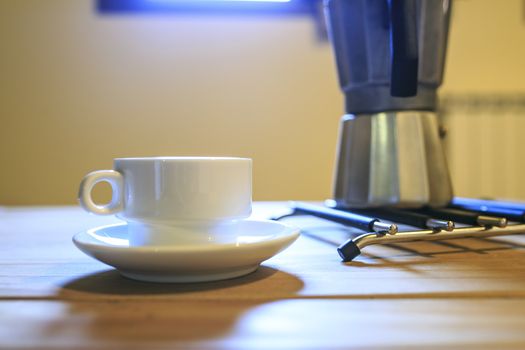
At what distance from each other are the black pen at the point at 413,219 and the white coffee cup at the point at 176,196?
0.18 m

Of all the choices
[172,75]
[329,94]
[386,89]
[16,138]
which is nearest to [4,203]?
[16,138]

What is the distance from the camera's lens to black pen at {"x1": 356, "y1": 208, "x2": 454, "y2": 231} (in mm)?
440

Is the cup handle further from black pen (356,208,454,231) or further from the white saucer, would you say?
black pen (356,208,454,231)

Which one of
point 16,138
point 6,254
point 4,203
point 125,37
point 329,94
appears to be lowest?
point 4,203

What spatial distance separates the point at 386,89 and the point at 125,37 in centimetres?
127

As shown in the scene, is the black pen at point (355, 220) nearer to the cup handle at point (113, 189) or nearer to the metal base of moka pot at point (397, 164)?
the metal base of moka pot at point (397, 164)

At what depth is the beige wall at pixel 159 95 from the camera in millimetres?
1660

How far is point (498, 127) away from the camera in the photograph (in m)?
1.70

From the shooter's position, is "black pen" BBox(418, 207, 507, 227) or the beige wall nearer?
"black pen" BBox(418, 207, 507, 227)

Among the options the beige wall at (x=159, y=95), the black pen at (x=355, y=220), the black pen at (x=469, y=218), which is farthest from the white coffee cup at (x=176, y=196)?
the beige wall at (x=159, y=95)

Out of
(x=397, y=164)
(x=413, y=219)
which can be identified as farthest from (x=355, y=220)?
(x=397, y=164)

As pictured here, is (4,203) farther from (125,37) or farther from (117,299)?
(117,299)

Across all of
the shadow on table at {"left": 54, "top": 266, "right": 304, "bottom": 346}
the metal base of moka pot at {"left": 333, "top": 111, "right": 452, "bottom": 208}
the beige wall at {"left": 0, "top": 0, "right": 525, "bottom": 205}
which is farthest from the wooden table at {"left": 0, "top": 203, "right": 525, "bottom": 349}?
→ the beige wall at {"left": 0, "top": 0, "right": 525, "bottom": 205}

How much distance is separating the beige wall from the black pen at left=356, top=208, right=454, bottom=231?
3.62ft
